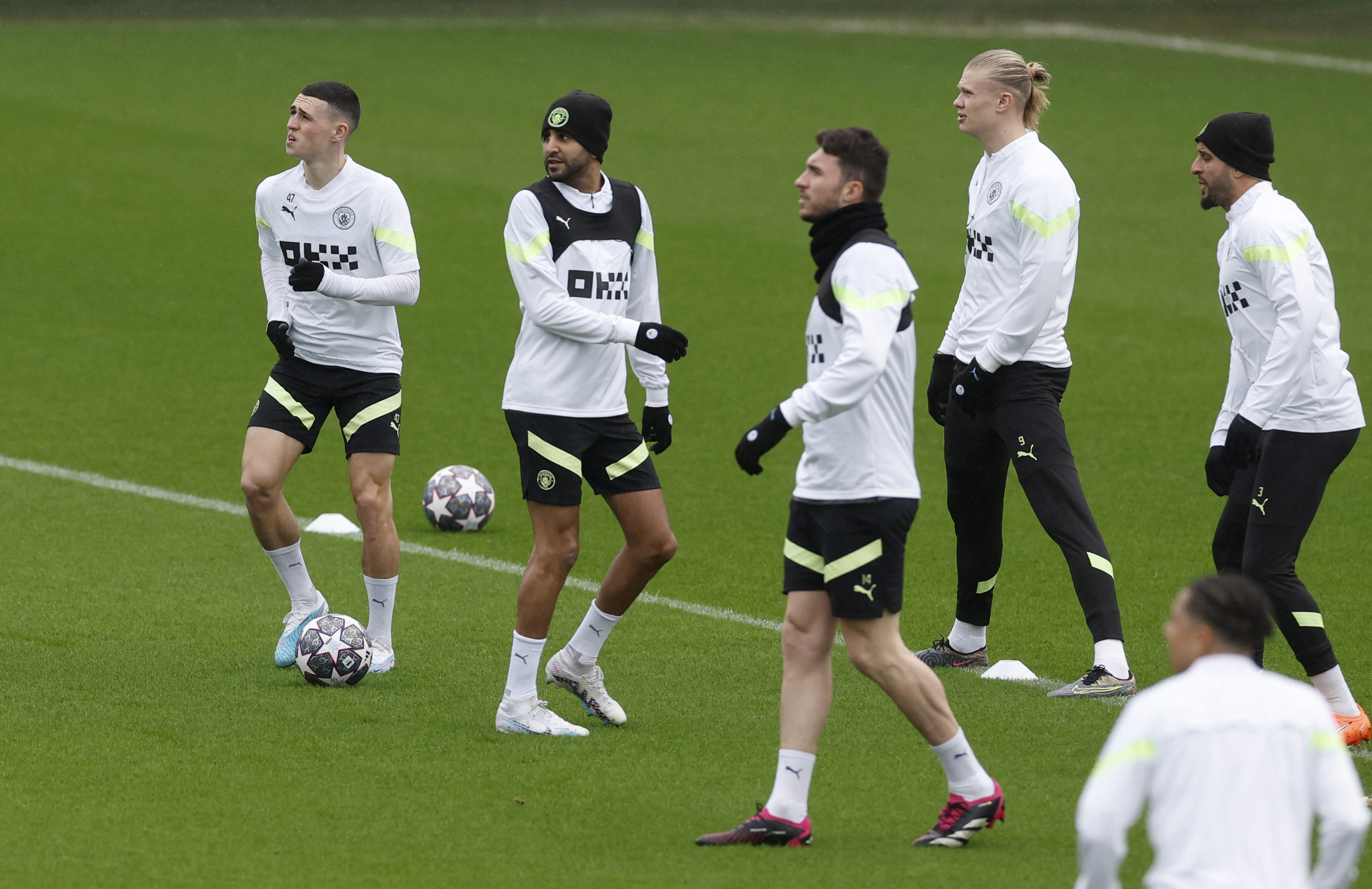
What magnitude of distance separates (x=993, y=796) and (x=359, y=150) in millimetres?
22691

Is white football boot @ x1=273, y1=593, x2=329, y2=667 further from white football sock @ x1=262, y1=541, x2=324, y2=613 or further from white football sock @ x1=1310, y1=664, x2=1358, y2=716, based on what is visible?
white football sock @ x1=1310, y1=664, x2=1358, y2=716

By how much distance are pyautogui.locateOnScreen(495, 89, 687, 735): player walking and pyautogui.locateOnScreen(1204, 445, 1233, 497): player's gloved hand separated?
2.12m

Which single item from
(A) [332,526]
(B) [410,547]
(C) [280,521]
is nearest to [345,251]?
(C) [280,521]

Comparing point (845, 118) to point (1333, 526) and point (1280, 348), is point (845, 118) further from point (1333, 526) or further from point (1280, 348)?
point (1280, 348)

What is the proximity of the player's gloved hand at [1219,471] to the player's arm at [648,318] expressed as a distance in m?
2.12

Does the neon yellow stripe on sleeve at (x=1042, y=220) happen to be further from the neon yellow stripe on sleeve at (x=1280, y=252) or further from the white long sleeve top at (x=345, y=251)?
the white long sleeve top at (x=345, y=251)

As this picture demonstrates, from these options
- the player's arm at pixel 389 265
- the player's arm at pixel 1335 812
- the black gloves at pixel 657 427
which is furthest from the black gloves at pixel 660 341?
the player's arm at pixel 1335 812

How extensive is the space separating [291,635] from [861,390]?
365cm

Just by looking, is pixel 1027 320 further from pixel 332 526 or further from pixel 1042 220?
pixel 332 526

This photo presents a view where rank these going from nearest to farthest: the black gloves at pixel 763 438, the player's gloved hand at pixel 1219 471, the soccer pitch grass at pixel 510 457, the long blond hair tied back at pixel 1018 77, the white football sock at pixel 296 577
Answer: the black gloves at pixel 763 438 → the soccer pitch grass at pixel 510 457 → the player's gloved hand at pixel 1219 471 → the long blond hair tied back at pixel 1018 77 → the white football sock at pixel 296 577

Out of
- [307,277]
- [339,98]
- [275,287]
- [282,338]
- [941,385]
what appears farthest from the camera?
[941,385]

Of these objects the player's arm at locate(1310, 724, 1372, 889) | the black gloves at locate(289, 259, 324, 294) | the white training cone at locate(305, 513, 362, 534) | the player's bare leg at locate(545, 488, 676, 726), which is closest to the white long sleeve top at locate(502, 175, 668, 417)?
the player's bare leg at locate(545, 488, 676, 726)

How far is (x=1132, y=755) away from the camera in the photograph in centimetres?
346

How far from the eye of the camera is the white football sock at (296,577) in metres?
7.88
